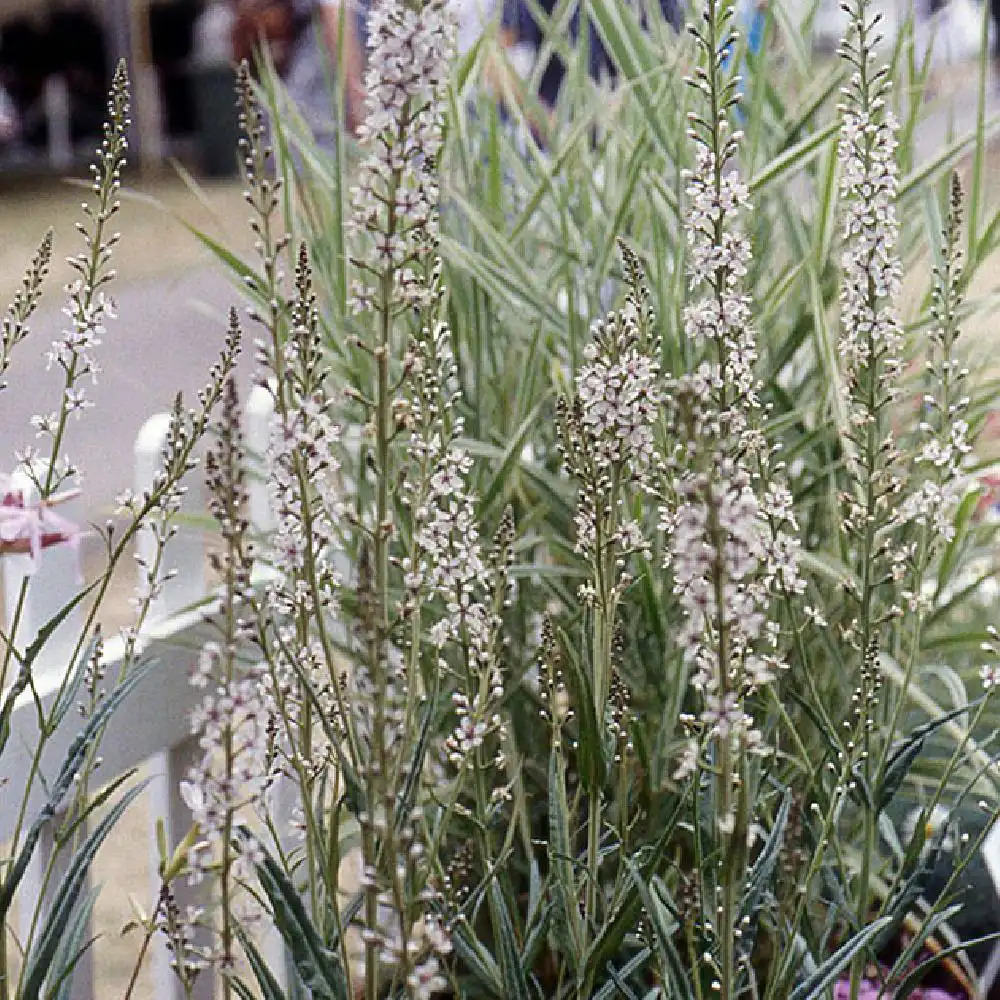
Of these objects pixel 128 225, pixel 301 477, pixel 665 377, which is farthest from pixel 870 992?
pixel 128 225

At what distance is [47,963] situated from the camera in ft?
2.52

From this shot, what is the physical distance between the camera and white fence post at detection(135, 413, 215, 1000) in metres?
1.42

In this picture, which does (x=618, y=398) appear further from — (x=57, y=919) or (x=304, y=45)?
(x=304, y=45)

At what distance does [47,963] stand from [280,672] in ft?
0.57

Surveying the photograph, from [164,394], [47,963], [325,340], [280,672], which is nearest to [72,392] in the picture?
[280,672]

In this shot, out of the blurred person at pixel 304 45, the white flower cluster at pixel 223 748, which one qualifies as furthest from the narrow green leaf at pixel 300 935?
the blurred person at pixel 304 45

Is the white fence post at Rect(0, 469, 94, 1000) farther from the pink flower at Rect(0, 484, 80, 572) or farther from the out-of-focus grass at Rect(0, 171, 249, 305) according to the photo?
the out-of-focus grass at Rect(0, 171, 249, 305)

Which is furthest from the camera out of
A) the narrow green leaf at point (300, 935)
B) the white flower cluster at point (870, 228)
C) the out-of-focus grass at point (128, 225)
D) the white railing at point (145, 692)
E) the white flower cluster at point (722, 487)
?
the out-of-focus grass at point (128, 225)

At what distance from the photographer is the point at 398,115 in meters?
0.60

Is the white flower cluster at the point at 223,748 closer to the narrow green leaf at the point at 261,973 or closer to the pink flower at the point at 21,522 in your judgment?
the narrow green leaf at the point at 261,973

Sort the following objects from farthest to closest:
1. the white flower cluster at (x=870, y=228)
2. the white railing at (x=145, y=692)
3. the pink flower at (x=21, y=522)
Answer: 1. the white railing at (x=145, y=692)
2. the pink flower at (x=21, y=522)
3. the white flower cluster at (x=870, y=228)

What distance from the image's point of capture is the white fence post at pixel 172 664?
4.66ft

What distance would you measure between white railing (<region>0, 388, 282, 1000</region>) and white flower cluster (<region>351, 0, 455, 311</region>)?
0.65 metres

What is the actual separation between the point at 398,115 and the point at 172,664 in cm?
91
